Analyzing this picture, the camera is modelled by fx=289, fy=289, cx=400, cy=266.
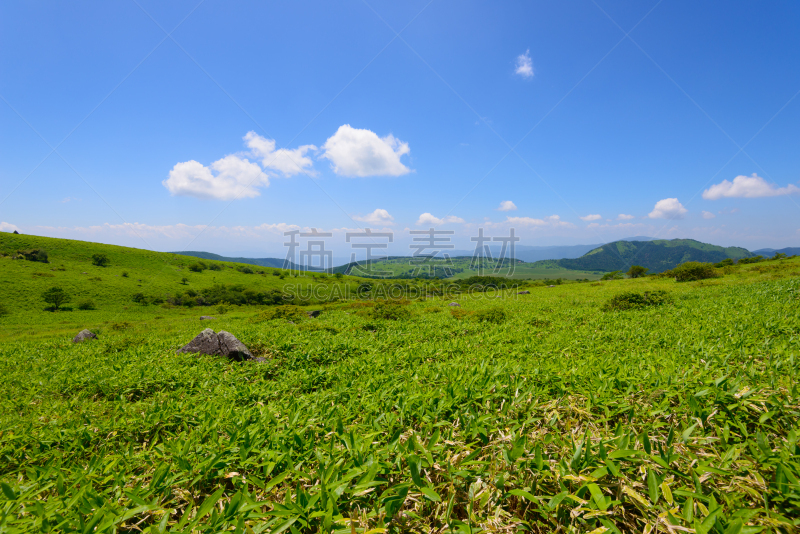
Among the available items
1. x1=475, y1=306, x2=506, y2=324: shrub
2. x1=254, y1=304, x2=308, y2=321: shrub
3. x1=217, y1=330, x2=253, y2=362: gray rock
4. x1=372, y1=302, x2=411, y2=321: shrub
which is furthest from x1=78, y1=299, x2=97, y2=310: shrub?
x1=475, y1=306, x2=506, y2=324: shrub

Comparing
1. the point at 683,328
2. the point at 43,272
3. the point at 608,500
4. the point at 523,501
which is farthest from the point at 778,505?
the point at 43,272

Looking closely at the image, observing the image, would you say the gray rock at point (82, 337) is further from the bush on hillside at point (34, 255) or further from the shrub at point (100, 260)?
the shrub at point (100, 260)

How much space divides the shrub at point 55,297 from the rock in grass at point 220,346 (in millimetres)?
61753

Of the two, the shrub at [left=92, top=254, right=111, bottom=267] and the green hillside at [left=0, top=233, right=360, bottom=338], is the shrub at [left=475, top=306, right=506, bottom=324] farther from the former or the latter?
the shrub at [left=92, top=254, right=111, bottom=267]

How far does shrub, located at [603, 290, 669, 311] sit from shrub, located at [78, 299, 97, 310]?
7304 cm

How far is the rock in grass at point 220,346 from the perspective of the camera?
9.28 metres

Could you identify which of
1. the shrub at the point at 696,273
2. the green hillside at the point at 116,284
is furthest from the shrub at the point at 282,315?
the shrub at the point at 696,273

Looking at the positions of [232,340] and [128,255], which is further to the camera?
[128,255]

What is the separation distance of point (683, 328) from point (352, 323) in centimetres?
1296

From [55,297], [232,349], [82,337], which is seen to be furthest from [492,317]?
[55,297]

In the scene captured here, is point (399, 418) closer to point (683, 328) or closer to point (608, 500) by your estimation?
point (608, 500)

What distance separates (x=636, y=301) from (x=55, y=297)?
78.0 metres

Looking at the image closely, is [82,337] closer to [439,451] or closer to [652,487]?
[439,451]

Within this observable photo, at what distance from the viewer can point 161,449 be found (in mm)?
3551
